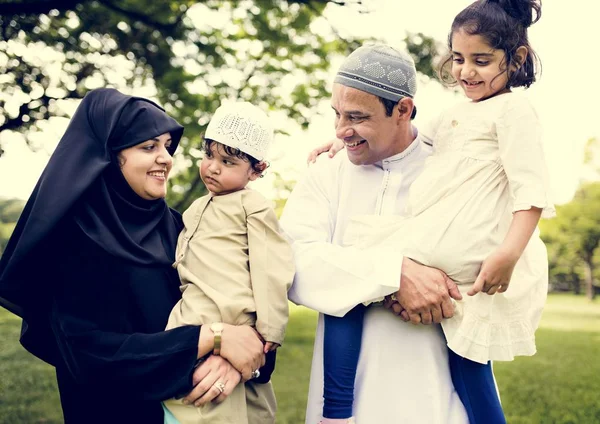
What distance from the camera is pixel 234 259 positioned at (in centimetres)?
257

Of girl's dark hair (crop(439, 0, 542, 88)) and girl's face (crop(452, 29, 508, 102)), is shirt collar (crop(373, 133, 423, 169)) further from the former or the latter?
girl's dark hair (crop(439, 0, 542, 88))

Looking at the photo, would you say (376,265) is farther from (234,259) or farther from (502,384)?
(502,384)

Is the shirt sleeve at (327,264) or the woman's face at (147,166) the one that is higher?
the woman's face at (147,166)

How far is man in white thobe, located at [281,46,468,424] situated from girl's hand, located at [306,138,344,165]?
13 cm

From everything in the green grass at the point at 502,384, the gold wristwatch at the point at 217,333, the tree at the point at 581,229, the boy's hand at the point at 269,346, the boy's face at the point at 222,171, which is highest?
the boy's face at the point at 222,171

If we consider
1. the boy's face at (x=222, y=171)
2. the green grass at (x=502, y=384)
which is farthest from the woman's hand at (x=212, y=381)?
the green grass at (x=502, y=384)

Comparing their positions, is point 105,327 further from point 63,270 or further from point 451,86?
point 451,86

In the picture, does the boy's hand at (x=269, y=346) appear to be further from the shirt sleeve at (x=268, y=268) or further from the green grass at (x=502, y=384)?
the green grass at (x=502, y=384)

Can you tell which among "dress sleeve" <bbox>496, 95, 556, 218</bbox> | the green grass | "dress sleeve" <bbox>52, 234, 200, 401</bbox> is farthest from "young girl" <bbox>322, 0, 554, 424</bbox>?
the green grass

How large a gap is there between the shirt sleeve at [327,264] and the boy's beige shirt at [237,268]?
0.15m

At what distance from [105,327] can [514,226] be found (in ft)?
5.13

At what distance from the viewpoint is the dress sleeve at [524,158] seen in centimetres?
248

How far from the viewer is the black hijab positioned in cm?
251

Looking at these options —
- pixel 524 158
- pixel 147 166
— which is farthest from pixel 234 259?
pixel 524 158
